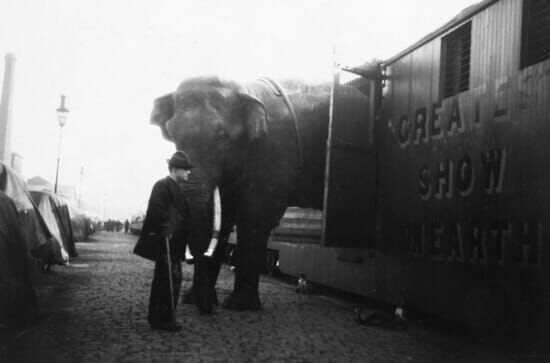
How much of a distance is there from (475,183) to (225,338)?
10.0 ft

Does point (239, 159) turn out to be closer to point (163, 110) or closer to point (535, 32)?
point (163, 110)

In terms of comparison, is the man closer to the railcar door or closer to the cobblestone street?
the cobblestone street

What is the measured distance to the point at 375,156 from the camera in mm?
8570

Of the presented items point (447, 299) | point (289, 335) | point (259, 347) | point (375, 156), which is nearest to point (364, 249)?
point (375, 156)

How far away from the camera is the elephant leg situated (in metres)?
7.66

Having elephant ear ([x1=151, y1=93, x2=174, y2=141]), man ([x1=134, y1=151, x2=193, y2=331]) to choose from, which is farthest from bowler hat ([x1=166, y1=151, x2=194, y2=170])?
elephant ear ([x1=151, y1=93, x2=174, y2=141])

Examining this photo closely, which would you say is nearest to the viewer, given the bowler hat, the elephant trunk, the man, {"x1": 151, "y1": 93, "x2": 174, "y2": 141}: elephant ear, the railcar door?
the man

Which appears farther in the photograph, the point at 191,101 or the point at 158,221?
the point at 191,101

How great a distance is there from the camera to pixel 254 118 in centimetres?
761

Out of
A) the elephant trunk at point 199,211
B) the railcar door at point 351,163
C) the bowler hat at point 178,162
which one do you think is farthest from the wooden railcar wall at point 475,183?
the bowler hat at point 178,162

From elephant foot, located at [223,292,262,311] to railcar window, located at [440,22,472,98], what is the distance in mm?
3512

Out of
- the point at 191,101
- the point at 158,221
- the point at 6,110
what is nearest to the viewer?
the point at 158,221

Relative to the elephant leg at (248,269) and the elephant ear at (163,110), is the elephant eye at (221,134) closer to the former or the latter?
the elephant ear at (163,110)

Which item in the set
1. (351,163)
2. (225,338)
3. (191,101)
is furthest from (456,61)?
(225,338)
